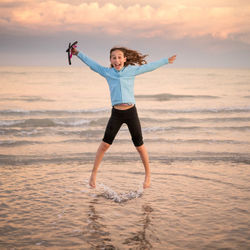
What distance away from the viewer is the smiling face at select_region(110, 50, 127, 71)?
16.4 ft

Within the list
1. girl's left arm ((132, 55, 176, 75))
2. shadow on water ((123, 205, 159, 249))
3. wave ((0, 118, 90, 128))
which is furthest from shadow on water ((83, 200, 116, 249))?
wave ((0, 118, 90, 128))

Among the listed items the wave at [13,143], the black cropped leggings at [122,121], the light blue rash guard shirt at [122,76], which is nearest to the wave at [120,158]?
the wave at [13,143]

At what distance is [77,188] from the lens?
5.62 m

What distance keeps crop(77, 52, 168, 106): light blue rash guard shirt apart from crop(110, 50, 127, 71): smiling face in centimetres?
6

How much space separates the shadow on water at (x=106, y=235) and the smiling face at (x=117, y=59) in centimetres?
216

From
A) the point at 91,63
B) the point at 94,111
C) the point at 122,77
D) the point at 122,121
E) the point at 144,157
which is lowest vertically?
the point at 144,157

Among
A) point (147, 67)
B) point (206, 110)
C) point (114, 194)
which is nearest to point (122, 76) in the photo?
point (147, 67)

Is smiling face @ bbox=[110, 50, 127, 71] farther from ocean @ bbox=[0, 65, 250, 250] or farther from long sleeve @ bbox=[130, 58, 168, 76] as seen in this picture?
ocean @ bbox=[0, 65, 250, 250]

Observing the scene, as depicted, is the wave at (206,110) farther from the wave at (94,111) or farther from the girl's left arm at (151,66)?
the girl's left arm at (151,66)

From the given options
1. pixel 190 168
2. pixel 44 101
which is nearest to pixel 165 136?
pixel 190 168

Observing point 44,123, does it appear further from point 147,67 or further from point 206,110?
point 147,67

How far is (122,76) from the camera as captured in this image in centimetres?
499

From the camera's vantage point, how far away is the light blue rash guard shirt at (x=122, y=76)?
4.95 meters

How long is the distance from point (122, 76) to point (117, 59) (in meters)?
0.27
